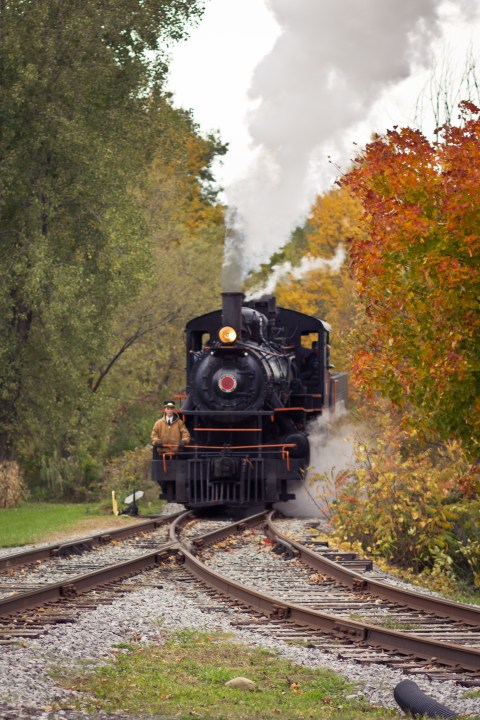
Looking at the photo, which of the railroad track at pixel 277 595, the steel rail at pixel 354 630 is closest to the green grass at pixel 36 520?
the railroad track at pixel 277 595

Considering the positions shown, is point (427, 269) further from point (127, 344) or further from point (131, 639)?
point (127, 344)

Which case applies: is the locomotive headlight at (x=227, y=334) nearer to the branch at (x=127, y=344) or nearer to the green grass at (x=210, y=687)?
the green grass at (x=210, y=687)

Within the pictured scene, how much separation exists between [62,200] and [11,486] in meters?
7.08

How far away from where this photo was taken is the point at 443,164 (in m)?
10.1

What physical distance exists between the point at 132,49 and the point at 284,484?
13.9m

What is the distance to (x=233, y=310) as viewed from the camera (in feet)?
68.1

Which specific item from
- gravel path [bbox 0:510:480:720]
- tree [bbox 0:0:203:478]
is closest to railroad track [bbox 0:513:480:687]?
gravel path [bbox 0:510:480:720]

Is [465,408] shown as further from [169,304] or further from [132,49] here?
[169,304]

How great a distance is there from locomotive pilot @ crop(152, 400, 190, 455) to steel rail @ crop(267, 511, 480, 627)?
6928 mm

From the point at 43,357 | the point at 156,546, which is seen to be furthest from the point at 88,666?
the point at 43,357

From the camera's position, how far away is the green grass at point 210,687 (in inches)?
274

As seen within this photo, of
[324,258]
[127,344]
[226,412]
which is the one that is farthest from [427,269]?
[324,258]

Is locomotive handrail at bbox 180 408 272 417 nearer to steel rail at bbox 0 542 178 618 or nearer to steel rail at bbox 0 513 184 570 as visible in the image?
steel rail at bbox 0 513 184 570

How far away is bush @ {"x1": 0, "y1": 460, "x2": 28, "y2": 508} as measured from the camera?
2609cm
